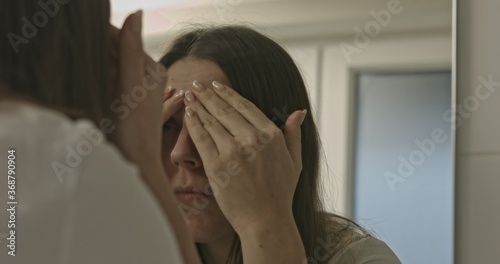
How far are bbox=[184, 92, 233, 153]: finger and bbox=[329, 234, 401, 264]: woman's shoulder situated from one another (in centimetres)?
16

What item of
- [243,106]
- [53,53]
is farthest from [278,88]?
[53,53]

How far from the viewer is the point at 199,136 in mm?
649

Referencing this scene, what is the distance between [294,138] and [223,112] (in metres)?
0.07

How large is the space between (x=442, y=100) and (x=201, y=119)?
0.94 ft

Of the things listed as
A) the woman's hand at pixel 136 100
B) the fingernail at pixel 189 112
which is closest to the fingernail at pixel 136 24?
the woman's hand at pixel 136 100

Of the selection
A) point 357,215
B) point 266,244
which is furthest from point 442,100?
point 266,244

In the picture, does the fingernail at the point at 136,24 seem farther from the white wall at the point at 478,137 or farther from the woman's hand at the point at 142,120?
the white wall at the point at 478,137

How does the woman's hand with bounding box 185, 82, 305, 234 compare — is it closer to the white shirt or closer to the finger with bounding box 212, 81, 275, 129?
the finger with bounding box 212, 81, 275, 129

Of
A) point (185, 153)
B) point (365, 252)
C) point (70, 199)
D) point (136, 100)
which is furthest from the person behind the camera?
point (365, 252)

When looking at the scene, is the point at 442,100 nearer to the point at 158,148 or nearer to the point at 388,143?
the point at 388,143

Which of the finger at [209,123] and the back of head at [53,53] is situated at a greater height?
the back of head at [53,53]

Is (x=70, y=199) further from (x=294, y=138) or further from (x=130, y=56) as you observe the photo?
(x=294, y=138)

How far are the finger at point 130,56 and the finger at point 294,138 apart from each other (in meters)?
0.20

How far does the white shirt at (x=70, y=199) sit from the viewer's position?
41 centimetres
